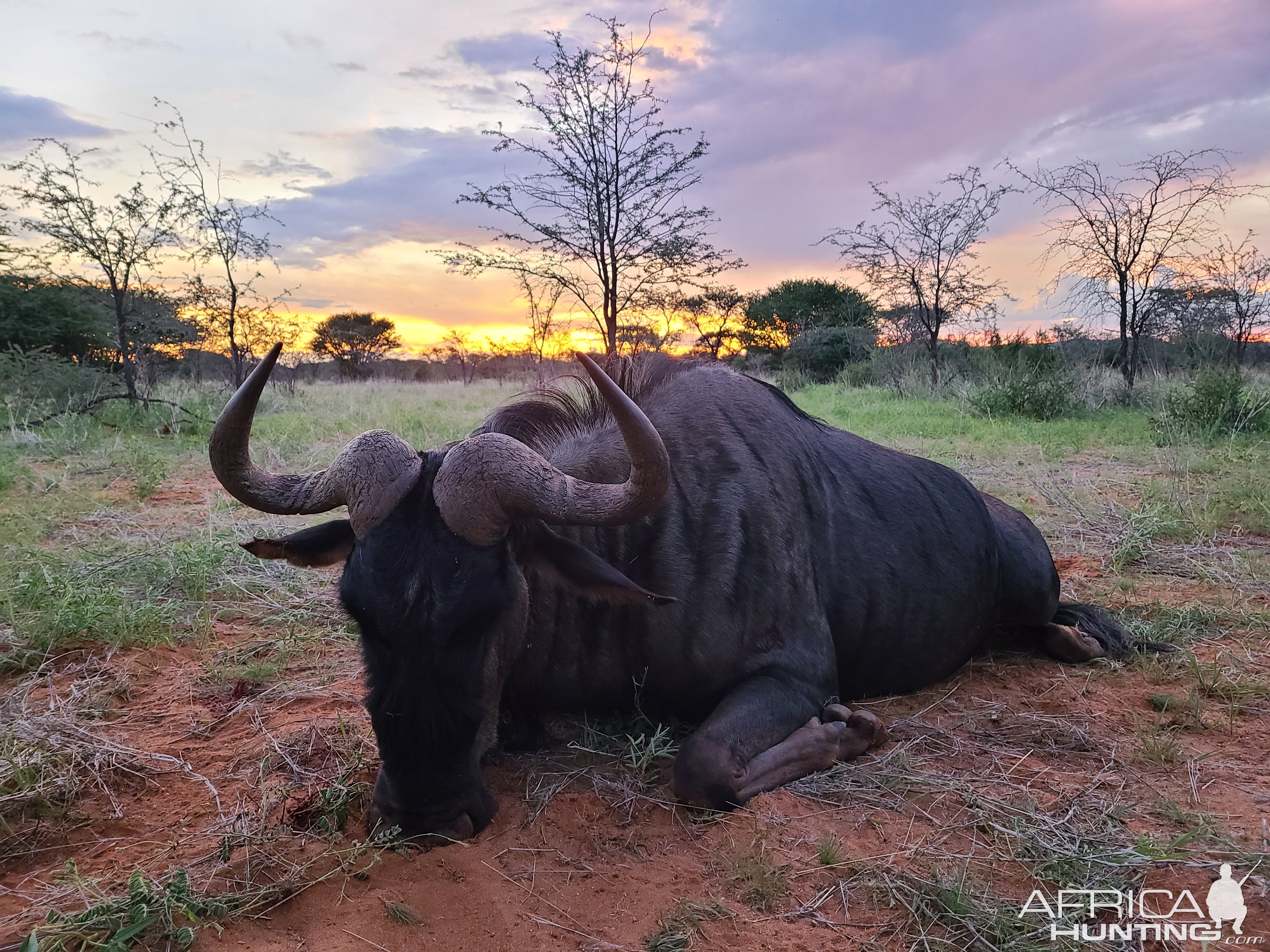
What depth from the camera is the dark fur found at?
235 centimetres

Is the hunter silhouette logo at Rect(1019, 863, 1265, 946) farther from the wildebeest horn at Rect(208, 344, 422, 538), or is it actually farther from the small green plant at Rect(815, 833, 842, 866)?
the wildebeest horn at Rect(208, 344, 422, 538)

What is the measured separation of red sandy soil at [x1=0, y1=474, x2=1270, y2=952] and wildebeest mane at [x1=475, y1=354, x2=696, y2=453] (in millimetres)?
1395

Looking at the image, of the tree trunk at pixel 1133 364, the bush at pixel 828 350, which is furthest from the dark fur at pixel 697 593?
the bush at pixel 828 350

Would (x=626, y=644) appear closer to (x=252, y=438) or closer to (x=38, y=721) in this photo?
(x=38, y=721)

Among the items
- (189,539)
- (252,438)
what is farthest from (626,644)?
(252,438)

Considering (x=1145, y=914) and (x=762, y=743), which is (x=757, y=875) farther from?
(x=1145, y=914)

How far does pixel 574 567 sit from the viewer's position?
259 cm

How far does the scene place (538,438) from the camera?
3381mm

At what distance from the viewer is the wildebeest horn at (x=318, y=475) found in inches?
97.0

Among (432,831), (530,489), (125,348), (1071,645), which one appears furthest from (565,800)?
(125,348)

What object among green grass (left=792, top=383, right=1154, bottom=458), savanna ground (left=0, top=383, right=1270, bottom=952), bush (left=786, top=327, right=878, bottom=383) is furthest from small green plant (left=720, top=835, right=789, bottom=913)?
bush (left=786, top=327, right=878, bottom=383)

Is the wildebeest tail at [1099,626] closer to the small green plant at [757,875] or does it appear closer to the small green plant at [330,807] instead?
the small green plant at [757,875]

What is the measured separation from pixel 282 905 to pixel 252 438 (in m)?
9.03

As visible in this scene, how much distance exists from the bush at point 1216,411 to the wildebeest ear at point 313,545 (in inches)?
407
